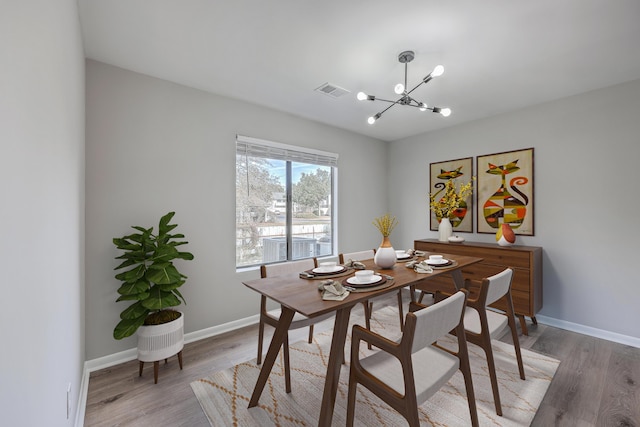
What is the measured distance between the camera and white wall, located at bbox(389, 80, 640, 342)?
272 centimetres

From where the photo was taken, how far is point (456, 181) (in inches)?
155

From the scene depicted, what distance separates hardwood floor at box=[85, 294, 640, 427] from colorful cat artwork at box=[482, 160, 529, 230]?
4.42ft

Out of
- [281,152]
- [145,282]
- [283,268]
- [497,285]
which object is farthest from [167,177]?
[497,285]

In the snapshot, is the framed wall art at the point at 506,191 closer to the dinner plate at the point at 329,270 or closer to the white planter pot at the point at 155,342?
the dinner plate at the point at 329,270

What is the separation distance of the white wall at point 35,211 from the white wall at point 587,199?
4.16 meters

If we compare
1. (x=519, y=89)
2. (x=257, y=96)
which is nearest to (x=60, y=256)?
(x=257, y=96)

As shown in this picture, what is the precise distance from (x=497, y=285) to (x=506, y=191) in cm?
220

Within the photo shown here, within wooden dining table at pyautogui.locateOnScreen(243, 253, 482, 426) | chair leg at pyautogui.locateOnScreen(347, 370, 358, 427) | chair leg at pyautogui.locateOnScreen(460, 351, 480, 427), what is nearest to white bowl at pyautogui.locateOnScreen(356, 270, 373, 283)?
wooden dining table at pyautogui.locateOnScreen(243, 253, 482, 426)

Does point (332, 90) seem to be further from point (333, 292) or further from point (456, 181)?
point (456, 181)

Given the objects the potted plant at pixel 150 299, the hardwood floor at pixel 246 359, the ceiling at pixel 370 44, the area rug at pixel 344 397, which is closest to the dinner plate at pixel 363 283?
the area rug at pixel 344 397

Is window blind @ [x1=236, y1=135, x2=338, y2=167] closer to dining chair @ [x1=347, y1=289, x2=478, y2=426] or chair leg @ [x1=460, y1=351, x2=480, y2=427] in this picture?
dining chair @ [x1=347, y1=289, x2=478, y2=426]

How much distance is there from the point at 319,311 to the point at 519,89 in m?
3.08

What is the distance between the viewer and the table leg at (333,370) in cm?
142

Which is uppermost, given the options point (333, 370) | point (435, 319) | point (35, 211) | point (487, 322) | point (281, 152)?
point (281, 152)
